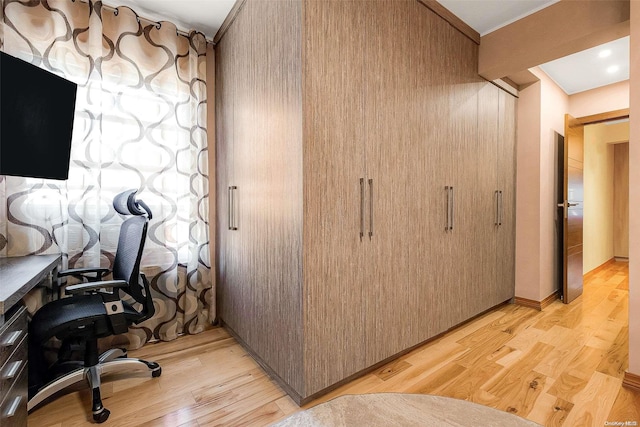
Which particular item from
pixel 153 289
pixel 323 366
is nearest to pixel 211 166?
pixel 153 289

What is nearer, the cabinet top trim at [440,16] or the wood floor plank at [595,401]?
the wood floor plank at [595,401]

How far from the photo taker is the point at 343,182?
5.63 feet

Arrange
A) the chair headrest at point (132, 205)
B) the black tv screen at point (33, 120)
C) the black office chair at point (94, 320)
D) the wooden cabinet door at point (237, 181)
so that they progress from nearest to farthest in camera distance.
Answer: the black tv screen at point (33, 120), the black office chair at point (94, 320), the chair headrest at point (132, 205), the wooden cabinet door at point (237, 181)

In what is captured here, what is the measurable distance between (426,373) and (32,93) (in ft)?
8.93

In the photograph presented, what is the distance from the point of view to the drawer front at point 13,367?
3.62 feet

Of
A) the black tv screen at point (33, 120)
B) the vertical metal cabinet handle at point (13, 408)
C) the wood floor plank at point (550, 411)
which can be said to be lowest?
the wood floor plank at point (550, 411)

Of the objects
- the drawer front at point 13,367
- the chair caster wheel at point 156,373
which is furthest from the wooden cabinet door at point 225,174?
the drawer front at point 13,367

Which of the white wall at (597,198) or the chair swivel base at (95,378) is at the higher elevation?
the white wall at (597,198)

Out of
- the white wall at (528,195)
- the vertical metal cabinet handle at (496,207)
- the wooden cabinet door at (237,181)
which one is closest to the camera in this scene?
the wooden cabinet door at (237,181)

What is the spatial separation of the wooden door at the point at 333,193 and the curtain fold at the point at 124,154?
1.36 meters

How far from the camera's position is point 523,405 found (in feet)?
5.32

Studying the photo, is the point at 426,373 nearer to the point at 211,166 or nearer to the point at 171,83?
the point at 211,166

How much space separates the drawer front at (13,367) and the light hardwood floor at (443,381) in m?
0.46

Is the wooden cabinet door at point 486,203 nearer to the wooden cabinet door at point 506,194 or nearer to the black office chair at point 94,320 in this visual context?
the wooden cabinet door at point 506,194
